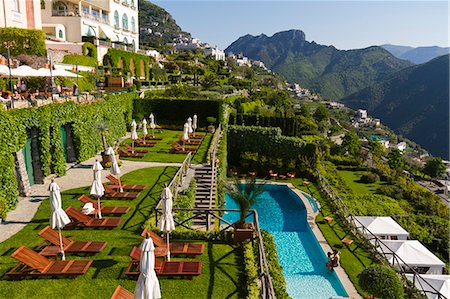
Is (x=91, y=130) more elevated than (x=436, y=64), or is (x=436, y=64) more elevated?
(x=436, y=64)

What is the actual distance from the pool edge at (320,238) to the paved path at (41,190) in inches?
351

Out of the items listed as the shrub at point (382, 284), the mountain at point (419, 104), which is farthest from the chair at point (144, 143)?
the mountain at point (419, 104)

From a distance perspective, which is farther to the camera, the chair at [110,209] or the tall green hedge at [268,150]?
the tall green hedge at [268,150]

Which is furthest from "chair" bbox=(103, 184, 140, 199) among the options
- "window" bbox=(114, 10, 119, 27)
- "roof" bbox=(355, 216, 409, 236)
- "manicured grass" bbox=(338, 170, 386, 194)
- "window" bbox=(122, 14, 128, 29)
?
"window" bbox=(122, 14, 128, 29)

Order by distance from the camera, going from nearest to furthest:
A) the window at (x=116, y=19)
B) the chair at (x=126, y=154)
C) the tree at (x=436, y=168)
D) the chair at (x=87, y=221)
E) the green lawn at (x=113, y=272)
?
the green lawn at (x=113, y=272) → the chair at (x=87, y=221) → the chair at (x=126, y=154) → the window at (x=116, y=19) → the tree at (x=436, y=168)

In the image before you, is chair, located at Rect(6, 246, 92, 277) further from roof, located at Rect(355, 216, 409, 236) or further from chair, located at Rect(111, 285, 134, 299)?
roof, located at Rect(355, 216, 409, 236)

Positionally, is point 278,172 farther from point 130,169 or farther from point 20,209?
point 20,209

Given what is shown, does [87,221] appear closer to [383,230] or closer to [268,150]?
[383,230]

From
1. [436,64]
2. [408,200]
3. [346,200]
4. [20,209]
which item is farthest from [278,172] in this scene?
[436,64]

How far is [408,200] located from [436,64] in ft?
526

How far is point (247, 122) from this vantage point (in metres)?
39.6

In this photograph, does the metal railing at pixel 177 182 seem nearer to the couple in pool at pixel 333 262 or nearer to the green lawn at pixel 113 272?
the green lawn at pixel 113 272

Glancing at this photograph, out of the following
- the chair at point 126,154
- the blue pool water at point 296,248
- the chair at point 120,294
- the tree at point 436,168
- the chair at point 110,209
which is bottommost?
the tree at point 436,168

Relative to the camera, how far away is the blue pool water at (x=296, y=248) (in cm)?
1455
